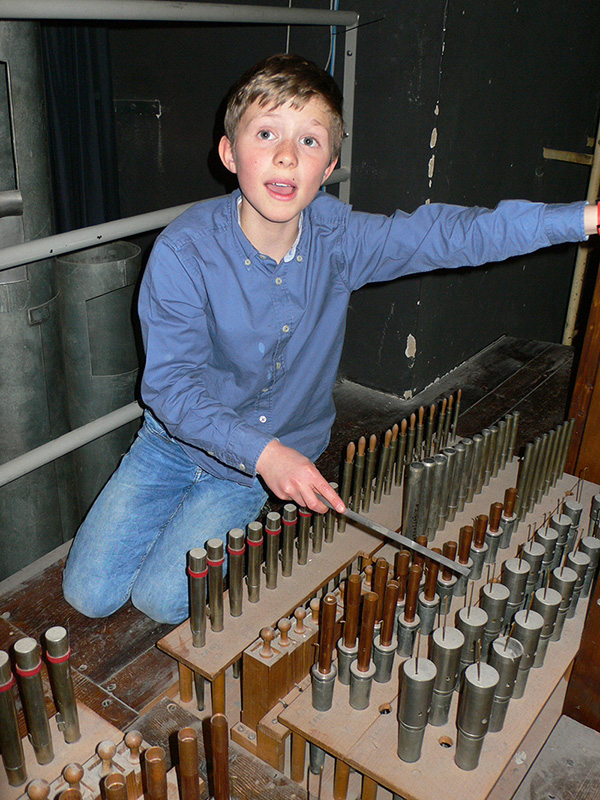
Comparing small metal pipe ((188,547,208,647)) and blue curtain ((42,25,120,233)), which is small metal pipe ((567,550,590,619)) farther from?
blue curtain ((42,25,120,233))

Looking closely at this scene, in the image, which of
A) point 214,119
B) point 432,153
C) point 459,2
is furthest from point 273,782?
point 214,119

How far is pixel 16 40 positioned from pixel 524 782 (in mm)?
2640

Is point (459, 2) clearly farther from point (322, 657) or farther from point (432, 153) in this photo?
point (322, 657)

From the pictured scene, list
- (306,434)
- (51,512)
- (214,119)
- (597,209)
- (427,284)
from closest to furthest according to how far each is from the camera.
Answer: (597,209), (306,434), (51,512), (427,284), (214,119)

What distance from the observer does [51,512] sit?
120 inches

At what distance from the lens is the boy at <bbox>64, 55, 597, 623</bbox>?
1956 mm

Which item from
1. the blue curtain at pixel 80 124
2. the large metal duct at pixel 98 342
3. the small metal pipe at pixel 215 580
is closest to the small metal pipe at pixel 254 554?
the small metal pipe at pixel 215 580

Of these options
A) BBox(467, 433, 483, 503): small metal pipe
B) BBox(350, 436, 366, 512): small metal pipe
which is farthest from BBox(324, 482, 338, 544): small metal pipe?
BBox(467, 433, 483, 503): small metal pipe

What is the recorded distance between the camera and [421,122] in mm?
3289

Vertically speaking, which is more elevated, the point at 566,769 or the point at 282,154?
the point at 282,154

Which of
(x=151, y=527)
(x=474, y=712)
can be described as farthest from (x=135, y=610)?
(x=474, y=712)

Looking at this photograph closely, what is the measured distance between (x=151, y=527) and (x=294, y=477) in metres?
0.91

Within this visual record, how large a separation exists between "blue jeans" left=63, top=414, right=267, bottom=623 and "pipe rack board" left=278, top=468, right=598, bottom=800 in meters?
0.71

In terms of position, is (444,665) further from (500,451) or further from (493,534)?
(500,451)
